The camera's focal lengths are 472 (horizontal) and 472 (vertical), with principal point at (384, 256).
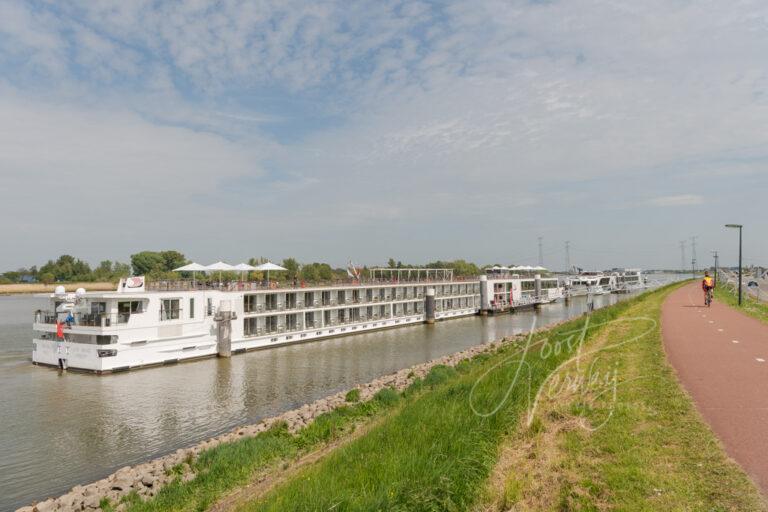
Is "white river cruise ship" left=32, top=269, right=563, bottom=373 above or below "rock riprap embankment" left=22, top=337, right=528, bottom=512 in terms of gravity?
above

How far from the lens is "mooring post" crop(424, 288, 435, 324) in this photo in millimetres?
62094

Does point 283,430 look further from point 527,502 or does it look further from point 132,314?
point 132,314

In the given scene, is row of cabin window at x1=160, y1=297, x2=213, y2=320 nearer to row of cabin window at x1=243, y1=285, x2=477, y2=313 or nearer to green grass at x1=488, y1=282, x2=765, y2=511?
row of cabin window at x1=243, y1=285, x2=477, y2=313

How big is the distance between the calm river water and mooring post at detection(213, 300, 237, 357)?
1.23 meters

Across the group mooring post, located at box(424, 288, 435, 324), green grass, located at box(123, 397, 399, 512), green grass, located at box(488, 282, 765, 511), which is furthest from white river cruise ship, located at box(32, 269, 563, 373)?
green grass, located at box(488, 282, 765, 511)

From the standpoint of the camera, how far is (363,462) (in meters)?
9.56

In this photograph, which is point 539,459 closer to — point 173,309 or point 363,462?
point 363,462

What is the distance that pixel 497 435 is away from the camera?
32.5ft

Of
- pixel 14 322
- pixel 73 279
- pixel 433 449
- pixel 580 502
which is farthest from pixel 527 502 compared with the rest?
pixel 73 279

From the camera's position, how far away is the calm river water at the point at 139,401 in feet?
57.6

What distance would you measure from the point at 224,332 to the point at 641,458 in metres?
34.6

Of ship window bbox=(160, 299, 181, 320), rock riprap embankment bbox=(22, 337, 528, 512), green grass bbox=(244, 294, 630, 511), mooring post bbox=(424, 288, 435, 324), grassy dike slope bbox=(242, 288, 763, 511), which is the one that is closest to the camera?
grassy dike slope bbox=(242, 288, 763, 511)

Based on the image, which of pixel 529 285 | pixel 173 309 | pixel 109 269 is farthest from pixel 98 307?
pixel 109 269

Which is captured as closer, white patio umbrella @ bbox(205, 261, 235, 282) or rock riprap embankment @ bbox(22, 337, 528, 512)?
rock riprap embankment @ bbox(22, 337, 528, 512)
